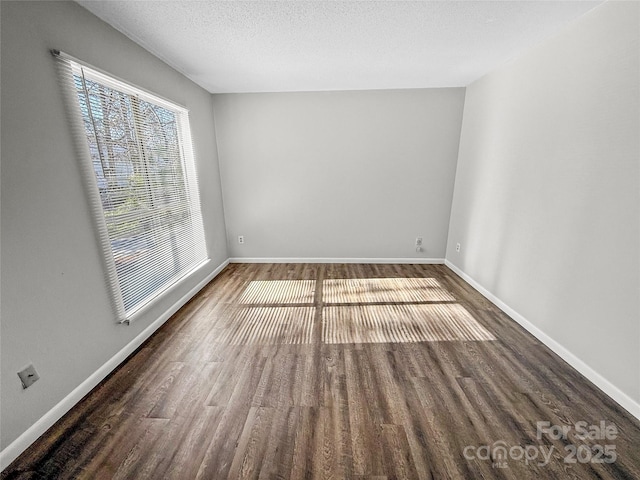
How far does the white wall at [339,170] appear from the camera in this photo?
3.41 meters

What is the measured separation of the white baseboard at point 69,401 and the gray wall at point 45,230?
1.2 inches

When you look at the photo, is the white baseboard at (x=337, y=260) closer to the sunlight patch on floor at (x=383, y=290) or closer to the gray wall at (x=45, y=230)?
the sunlight patch on floor at (x=383, y=290)

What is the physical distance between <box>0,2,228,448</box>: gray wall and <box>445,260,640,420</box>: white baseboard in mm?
3354

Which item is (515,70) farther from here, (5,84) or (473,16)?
(5,84)

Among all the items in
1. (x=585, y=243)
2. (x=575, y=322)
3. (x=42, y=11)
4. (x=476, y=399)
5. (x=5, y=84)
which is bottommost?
(x=476, y=399)

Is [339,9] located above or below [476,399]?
above

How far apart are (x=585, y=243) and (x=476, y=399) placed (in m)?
1.31

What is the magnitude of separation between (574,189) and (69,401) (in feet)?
11.9

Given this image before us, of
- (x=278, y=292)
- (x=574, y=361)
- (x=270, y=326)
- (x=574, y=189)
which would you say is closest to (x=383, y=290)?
(x=278, y=292)

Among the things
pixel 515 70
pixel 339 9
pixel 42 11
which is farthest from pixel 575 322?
pixel 42 11

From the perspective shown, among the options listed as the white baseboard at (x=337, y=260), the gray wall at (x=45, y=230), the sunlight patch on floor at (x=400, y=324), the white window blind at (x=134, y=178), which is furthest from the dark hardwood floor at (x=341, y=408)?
the white baseboard at (x=337, y=260)

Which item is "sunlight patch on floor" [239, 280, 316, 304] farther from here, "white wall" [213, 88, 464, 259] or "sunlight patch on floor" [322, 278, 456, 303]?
"white wall" [213, 88, 464, 259]

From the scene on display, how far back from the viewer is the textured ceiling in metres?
1.66

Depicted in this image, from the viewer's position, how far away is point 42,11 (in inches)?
54.1
